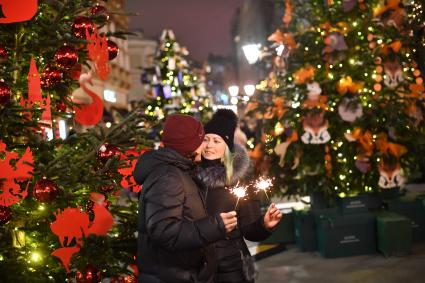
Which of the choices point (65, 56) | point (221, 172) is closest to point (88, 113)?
point (65, 56)

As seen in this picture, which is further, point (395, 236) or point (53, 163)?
point (395, 236)

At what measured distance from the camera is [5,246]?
3.48m

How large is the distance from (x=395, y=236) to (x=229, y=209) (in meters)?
4.95

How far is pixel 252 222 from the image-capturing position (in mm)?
3750

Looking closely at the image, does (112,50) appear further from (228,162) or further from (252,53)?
(252,53)

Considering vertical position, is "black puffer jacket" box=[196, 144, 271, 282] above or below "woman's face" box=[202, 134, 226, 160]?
below

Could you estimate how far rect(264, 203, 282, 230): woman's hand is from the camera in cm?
350

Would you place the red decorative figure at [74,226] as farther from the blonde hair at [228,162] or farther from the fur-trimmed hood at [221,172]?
the blonde hair at [228,162]

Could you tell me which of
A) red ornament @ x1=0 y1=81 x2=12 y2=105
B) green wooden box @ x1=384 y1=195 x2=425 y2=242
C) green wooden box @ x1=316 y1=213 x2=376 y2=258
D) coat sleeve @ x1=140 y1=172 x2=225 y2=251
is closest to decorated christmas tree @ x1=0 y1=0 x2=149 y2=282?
red ornament @ x1=0 y1=81 x2=12 y2=105

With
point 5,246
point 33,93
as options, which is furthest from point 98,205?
point 33,93

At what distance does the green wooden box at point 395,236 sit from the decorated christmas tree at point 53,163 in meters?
5.09

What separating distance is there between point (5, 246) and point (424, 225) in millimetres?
7496

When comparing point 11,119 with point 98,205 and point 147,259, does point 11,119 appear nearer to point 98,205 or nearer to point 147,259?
point 98,205

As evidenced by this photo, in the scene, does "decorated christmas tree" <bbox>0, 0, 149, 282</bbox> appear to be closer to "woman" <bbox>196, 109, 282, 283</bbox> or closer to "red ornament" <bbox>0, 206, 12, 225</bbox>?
"red ornament" <bbox>0, 206, 12, 225</bbox>
